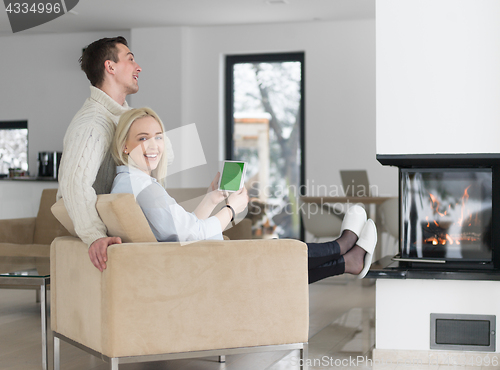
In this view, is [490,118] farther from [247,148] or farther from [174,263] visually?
[247,148]

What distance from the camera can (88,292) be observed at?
210 cm

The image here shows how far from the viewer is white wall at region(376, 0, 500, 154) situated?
2684 mm

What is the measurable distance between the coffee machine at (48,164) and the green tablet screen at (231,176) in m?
5.38

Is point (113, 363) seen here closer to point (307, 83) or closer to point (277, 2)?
point (277, 2)

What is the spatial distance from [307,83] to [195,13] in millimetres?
1558

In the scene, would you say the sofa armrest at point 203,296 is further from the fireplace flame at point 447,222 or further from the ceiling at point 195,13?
the ceiling at point 195,13

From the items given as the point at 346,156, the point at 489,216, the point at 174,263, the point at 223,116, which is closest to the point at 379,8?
the point at 489,216

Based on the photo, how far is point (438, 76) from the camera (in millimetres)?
2719

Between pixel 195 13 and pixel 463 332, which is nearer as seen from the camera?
pixel 463 332

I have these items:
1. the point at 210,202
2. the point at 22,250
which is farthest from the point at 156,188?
the point at 22,250

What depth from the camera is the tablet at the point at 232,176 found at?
2.23 m

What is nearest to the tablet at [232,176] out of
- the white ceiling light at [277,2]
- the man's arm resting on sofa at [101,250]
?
the man's arm resting on sofa at [101,250]

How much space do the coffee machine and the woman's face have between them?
521 centimetres

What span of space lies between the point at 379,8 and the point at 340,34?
4.08 m
